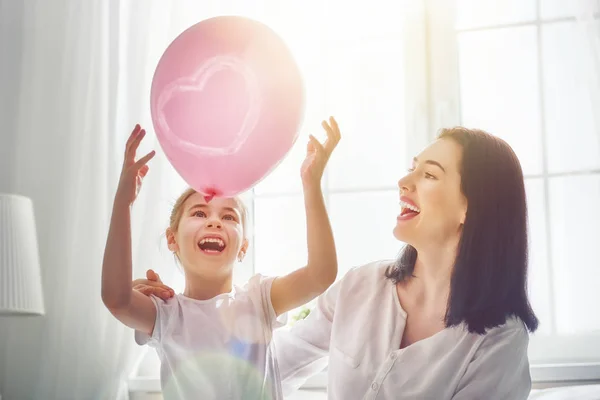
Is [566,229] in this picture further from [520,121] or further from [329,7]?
[329,7]

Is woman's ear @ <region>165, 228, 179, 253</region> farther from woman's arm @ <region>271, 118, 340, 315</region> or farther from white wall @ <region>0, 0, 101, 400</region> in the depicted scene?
white wall @ <region>0, 0, 101, 400</region>

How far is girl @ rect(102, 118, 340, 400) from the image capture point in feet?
4.42

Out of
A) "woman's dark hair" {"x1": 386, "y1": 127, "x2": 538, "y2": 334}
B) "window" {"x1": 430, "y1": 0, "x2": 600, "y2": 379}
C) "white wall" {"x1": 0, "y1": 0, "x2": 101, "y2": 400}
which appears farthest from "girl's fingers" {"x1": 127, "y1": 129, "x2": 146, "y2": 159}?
"window" {"x1": 430, "y1": 0, "x2": 600, "y2": 379}

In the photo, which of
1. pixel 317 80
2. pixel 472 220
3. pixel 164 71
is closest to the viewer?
pixel 164 71

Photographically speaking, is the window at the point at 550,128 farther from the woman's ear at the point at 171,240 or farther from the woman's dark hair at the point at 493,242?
the woman's ear at the point at 171,240

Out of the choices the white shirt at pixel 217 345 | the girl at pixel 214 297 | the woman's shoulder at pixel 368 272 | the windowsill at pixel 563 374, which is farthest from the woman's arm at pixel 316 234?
the windowsill at pixel 563 374

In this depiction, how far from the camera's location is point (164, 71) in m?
1.35

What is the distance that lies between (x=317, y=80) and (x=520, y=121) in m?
0.61

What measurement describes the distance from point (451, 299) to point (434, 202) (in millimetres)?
199

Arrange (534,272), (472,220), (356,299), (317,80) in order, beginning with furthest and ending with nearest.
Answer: (317,80) < (534,272) < (356,299) < (472,220)

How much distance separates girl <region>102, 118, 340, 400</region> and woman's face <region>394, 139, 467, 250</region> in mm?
204

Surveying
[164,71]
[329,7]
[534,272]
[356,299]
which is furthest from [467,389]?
[329,7]

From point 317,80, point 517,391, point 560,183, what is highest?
point 317,80

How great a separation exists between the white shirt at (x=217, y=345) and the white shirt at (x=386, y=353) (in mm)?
154
